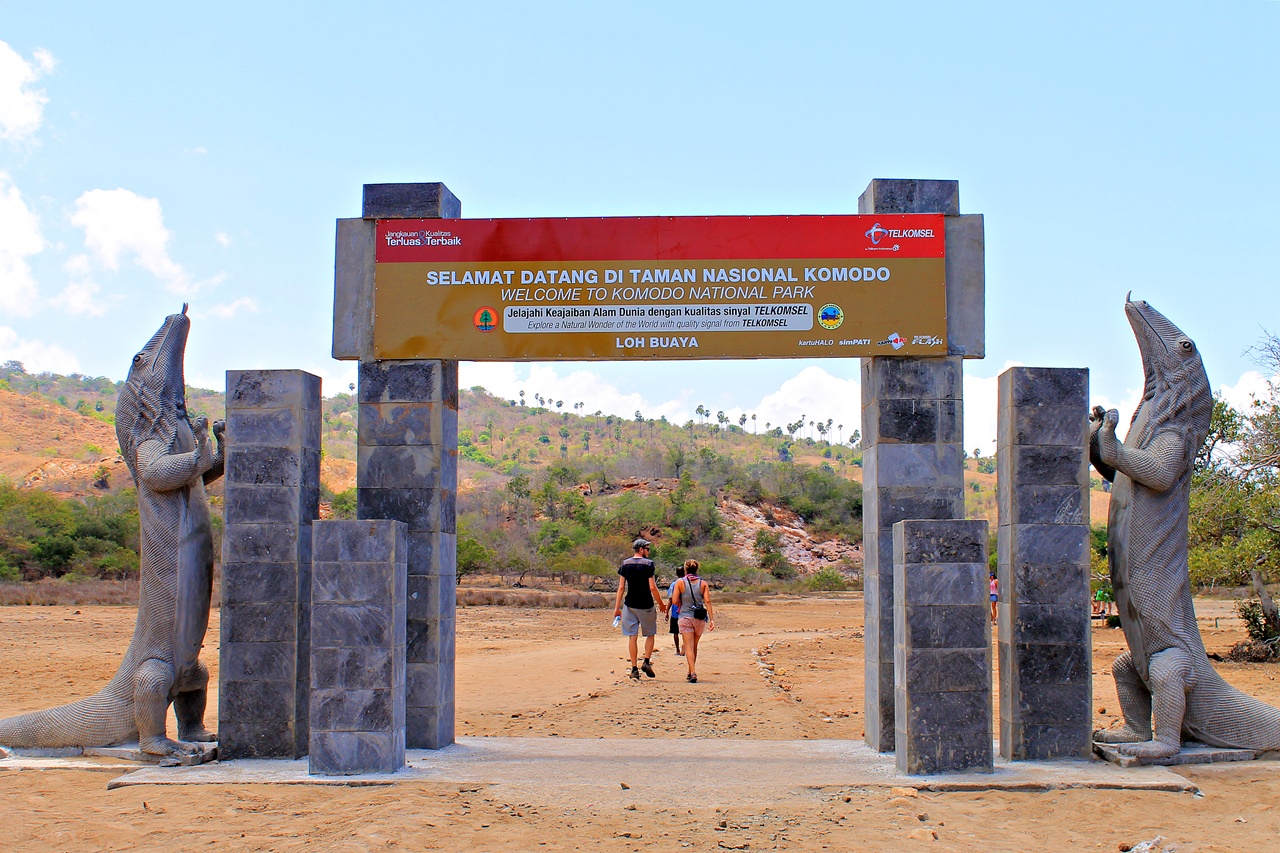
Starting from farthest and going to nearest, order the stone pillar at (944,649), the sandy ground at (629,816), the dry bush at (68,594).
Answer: the dry bush at (68,594)
the stone pillar at (944,649)
the sandy ground at (629,816)

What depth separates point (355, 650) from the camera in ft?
24.0

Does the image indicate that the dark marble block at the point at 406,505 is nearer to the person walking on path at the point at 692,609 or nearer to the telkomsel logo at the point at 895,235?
the telkomsel logo at the point at 895,235

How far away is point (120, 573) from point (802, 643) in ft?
62.4

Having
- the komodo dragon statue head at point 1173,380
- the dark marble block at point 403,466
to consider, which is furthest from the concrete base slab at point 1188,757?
the dark marble block at point 403,466

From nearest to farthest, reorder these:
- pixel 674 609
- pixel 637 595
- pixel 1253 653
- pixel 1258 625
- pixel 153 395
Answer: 1. pixel 153 395
2. pixel 637 595
3. pixel 674 609
4. pixel 1253 653
5. pixel 1258 625

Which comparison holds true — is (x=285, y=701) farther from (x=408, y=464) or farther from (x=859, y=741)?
(x=859, y=741)

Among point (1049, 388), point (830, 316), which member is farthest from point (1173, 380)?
point (830, 316)

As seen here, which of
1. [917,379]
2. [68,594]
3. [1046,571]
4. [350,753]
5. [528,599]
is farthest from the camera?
[528,599]

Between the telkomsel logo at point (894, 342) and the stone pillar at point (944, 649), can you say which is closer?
the stone pillar at point (944, 649)

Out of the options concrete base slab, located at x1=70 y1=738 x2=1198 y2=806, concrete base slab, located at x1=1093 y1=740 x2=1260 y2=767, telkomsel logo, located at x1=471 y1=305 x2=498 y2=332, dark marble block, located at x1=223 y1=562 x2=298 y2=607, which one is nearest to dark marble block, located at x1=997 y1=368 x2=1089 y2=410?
concrete base slab, located at x1=1093 y1=740 x2=1260 y2=767

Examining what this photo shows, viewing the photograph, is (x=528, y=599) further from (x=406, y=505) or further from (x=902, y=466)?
(x=902, y=466)

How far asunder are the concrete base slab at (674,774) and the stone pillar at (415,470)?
50 cm

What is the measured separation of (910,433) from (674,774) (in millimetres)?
3079

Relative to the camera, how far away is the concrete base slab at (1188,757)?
7.44 metres
